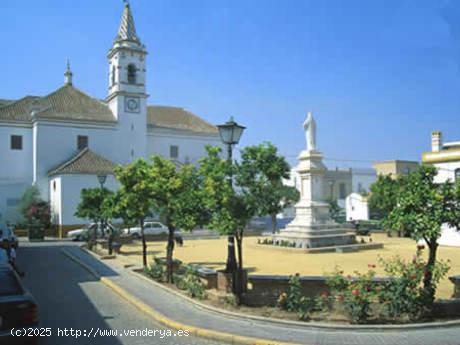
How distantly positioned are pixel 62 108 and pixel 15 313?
137 feet

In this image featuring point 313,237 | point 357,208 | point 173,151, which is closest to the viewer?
point 313,237

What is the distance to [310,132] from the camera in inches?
1073

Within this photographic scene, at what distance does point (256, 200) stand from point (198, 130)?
4479 cm

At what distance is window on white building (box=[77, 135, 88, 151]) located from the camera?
45031mm

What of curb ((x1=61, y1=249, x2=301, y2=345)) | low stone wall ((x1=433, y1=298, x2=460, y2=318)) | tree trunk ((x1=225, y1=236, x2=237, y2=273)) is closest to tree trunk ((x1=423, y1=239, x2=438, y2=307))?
low stone wall ((x1=433, y1=298, x2=460, y2=318))

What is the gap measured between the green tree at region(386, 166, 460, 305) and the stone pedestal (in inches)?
606

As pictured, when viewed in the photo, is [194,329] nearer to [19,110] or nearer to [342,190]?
[19,110]

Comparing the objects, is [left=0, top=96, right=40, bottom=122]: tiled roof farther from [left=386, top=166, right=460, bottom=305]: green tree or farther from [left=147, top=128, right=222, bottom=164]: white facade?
[left=386, top=166, right=460, bottom=305]: green tree

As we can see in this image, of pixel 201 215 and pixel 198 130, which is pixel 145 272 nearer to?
pixel 201 215

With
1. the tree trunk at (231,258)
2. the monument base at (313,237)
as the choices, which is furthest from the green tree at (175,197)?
the monument base at (313,237)

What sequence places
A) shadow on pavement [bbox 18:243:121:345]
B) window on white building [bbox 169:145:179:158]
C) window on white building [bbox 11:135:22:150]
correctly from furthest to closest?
1. window on white building [bbox 169:145:179:158]
2. window on white building [bbox 11:135:22:150]
3. shadow on pavement [bbox 18:243:121:345]

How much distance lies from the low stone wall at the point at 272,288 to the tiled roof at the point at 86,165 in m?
30.5

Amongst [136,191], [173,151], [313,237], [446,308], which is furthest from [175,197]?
[173,151]

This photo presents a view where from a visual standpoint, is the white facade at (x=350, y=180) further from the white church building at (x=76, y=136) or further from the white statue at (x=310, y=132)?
the white statue at (x=310, y=132)
